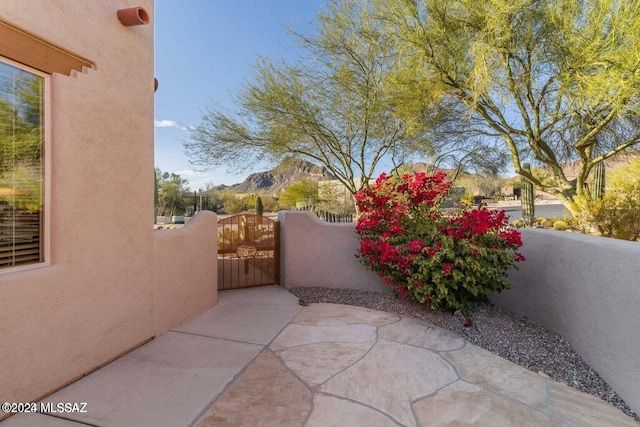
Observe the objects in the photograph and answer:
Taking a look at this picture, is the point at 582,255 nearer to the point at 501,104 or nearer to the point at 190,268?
the point at 190,268

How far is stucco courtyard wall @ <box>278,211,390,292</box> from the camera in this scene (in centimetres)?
637

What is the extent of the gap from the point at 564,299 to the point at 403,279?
2.05 meters

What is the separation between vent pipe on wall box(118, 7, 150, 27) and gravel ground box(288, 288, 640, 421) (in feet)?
15.7

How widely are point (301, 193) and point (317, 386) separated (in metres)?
26.1

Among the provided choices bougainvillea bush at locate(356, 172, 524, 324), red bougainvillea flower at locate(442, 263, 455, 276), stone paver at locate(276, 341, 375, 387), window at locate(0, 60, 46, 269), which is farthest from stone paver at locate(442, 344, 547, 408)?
window at locate(0, 60, 46, 269)

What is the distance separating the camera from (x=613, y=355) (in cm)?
301

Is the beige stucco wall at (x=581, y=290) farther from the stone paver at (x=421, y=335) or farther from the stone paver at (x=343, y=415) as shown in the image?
the stone paver at (x=343, y=415)

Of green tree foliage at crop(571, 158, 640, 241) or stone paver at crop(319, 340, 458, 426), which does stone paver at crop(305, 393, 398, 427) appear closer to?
stone paver at crop(319, 340, 458, 426)

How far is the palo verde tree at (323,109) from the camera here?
32.4ft

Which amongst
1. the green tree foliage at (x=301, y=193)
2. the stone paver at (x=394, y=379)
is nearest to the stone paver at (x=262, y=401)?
the stone paver at (x=394, y=379)

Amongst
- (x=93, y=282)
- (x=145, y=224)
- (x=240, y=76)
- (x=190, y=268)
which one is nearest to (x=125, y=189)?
(x=145, y=224)

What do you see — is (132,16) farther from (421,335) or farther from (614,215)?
(614,215)

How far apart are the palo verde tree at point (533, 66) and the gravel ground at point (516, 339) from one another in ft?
19.2

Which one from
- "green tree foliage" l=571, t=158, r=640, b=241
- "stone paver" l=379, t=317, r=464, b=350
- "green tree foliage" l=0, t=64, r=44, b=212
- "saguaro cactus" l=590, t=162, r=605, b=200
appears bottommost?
"stone paver" l=379, t=317, r=464, b=350
